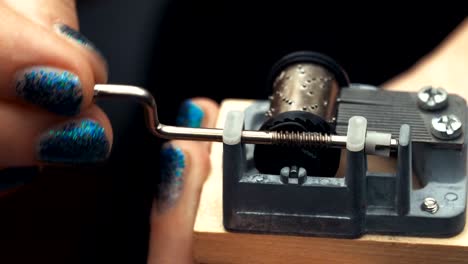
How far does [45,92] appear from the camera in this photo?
3.13 feet

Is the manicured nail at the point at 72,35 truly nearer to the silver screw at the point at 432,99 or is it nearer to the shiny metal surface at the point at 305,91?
the shiny metal surface at the point at 305,91

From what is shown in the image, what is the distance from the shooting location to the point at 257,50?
2008mm

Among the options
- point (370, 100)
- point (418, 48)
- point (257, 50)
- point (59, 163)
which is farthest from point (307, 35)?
point (59, 163)

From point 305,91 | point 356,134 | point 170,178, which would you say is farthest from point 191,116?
point 356,134

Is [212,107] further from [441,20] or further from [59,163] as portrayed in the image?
[441,20]

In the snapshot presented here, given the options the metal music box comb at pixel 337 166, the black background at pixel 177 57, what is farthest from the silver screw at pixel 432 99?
the black background at pixel 177 57

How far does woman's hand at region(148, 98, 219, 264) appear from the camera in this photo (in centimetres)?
115

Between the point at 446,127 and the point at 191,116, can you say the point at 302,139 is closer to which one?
the point at 446,127

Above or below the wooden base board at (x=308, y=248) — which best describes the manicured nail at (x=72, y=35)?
above

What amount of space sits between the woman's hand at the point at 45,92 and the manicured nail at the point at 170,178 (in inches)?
7.2

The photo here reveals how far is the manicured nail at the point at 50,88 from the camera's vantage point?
945 mm

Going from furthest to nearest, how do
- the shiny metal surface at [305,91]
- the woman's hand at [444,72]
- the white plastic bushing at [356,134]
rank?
the woman's hand at [444,72] → the shiny metal surface at [305,91] → the white plastic bushing at [356,134]

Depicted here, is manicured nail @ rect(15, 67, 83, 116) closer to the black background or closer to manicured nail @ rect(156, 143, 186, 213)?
manicured nail @ rect(156, 143, 186, 213)

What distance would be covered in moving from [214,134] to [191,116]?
36 centimetres
